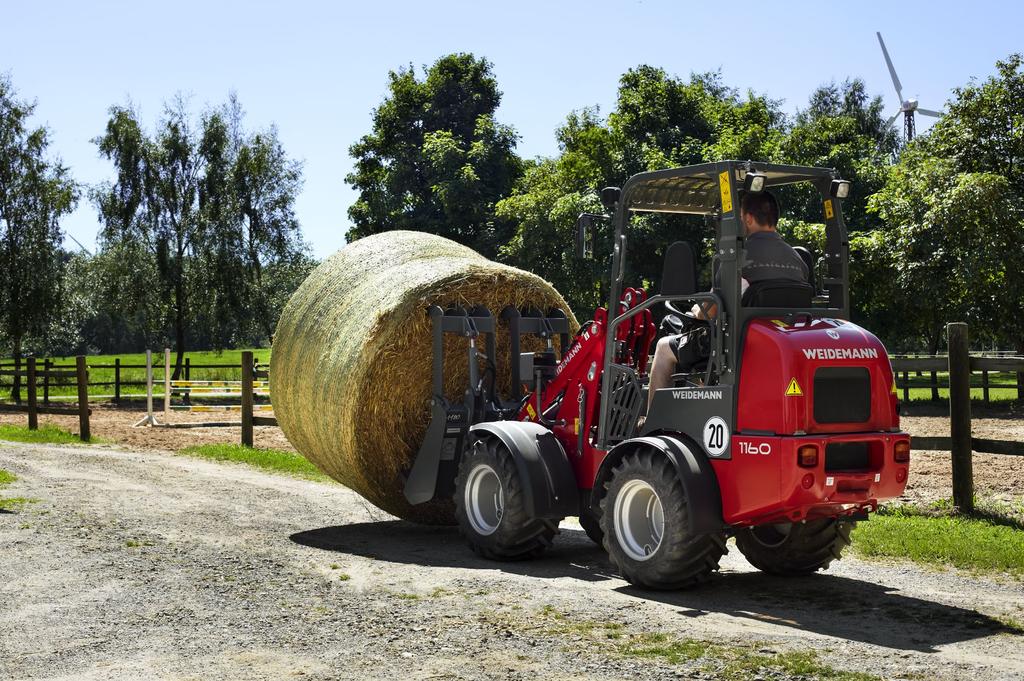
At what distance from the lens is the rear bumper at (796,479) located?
6.95 meters

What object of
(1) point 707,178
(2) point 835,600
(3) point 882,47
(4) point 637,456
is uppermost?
(3) point 882,47

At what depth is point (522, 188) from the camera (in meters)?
38.9

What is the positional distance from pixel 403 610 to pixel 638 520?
68.7 inches

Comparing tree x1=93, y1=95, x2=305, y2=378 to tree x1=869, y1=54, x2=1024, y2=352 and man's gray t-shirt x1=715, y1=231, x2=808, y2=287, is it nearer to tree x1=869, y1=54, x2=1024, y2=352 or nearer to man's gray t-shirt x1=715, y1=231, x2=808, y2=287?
tree x1=869, y1=54, x2=1024, y2=352

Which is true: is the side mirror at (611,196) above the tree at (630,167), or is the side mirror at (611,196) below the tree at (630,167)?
below

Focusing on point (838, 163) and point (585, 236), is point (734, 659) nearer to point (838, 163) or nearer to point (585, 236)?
point (585, 236)

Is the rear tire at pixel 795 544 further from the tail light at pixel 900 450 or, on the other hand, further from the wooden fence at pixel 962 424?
the wooden fence at pixel 962 424

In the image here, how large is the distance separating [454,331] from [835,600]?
4104 millimetres

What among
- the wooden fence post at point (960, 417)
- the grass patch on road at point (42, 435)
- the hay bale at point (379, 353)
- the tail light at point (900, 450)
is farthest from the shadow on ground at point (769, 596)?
the grass patch on road at point (42, 435)

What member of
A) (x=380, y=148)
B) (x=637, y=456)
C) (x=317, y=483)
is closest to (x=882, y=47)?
(x=380, y=148)

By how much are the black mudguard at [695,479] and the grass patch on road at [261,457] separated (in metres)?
8.12

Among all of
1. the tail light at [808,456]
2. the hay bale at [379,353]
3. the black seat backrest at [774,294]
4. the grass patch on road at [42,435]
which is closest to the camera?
the tail light at [808,456]

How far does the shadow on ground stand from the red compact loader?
181mm

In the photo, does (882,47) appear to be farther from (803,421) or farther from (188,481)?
(803,421)
